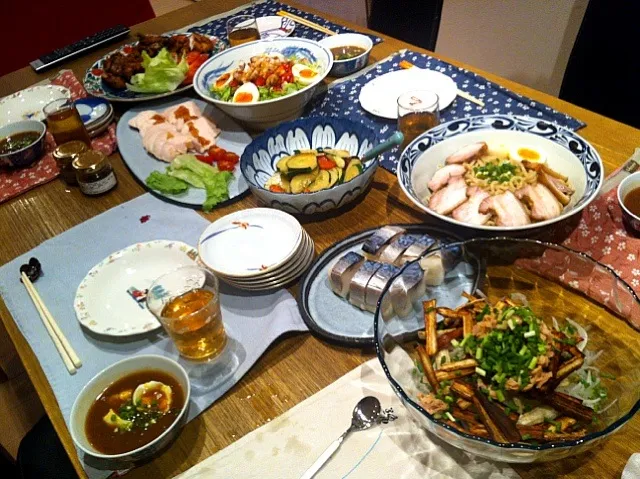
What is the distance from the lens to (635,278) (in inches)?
45.1

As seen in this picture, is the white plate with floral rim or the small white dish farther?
the small white dish

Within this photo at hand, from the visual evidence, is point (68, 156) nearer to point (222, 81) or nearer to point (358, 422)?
point (222, 81)

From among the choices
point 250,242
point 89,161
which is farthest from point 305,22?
point 250,242

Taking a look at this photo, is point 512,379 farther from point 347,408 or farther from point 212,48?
point 212,48

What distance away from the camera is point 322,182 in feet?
4.96

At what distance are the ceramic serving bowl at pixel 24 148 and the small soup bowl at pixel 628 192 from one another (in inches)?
75.0

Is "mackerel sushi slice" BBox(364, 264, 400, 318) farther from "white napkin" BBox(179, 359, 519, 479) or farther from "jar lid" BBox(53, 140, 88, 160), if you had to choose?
"jar lid" BBox(53, 140, 88, 160)

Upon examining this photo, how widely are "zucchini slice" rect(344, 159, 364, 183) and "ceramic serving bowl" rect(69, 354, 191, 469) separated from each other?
2.36 feet

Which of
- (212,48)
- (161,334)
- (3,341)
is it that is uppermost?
(212,48)

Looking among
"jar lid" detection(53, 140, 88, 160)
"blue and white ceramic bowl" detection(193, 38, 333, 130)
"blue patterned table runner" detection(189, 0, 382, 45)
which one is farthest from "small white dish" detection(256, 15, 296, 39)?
"jar lid" detection(53, 140, 88, 160)

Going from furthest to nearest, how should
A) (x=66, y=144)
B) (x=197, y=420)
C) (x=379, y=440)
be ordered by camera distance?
(x=66, y=144)
(x=197, y=420)
(x=379, y=440)

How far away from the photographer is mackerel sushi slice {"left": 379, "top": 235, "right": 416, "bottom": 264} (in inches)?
48.1

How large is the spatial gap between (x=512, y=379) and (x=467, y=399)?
83mm

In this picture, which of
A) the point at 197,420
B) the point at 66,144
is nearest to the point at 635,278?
the point at 197,420
